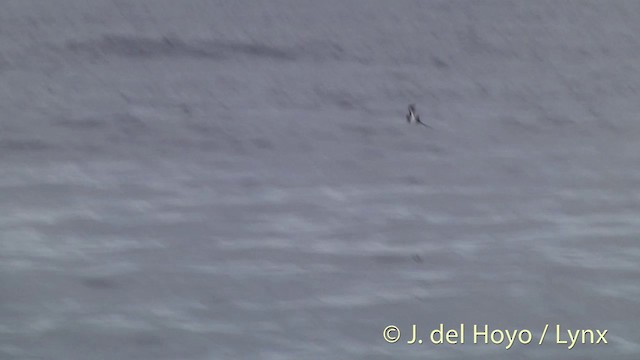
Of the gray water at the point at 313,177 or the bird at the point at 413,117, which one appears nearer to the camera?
the gray water at the point at 313,177

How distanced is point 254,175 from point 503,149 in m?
1.02

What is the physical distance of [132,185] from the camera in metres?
4.26

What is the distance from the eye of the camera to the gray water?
3.38 meters

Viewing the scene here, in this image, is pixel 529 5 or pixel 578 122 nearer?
pixel 578 122

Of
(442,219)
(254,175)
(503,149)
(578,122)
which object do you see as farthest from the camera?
(578,122)

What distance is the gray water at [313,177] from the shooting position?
3.38 metres

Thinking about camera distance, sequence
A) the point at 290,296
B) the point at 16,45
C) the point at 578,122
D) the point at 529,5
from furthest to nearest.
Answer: the point at 529,5
the point at 16,45
the point at 578,122
the point at 290,296

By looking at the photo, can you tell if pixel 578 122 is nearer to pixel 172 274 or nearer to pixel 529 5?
pixel 529 5

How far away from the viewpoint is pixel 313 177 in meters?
4.43

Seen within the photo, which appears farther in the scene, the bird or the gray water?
the bird

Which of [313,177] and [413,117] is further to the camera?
[413,117]

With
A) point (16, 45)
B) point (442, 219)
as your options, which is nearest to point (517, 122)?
point (442, 219)

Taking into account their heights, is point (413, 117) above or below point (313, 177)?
above

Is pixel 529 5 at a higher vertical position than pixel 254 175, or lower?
higher
